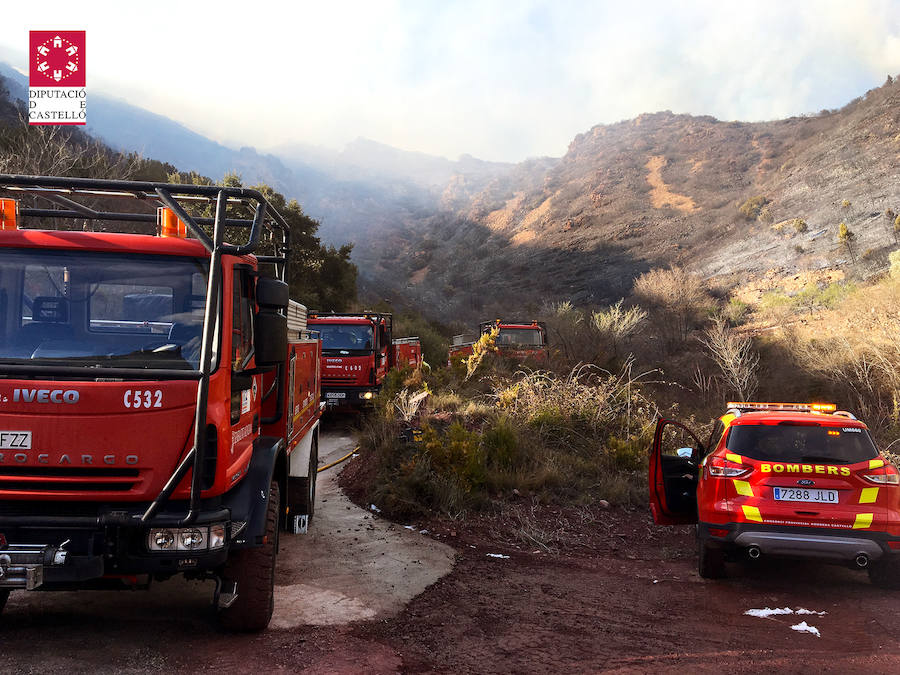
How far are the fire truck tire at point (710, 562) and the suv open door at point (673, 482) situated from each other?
80 cm

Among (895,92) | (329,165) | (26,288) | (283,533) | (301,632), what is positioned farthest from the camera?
(329,165)

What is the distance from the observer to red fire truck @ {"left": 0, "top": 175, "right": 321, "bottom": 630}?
12.3 feet

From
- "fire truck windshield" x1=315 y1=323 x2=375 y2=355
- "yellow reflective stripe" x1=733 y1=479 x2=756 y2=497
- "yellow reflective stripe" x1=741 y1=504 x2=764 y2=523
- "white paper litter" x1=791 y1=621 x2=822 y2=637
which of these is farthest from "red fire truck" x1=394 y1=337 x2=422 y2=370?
"white paper litter" x1=791 y1=621 x2=822 y2=637

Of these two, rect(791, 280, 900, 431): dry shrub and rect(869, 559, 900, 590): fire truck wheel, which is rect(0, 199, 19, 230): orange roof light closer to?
rect(869, 559, 900, 590): fire truck wheel

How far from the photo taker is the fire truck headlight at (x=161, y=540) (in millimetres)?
3828

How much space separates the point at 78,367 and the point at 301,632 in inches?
88.9

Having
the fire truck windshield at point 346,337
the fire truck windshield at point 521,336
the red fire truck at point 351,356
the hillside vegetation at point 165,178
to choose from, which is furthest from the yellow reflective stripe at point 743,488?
the hillside vegetation at point 165,178

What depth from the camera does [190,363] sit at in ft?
13.3

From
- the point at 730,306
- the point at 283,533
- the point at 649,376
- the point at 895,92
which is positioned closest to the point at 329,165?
the point at 895,92

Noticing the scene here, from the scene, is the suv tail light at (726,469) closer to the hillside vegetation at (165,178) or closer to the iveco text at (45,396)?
the iveco text at (45,396)

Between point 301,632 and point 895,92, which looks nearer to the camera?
point 301,632

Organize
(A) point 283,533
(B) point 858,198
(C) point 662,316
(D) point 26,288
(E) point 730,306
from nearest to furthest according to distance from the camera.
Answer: (D) point 26,288 → (A) point 283,533 → (C) point 662,316 → (E) point 730,306 → (B) point 858,198

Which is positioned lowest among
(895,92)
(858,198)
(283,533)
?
(283,533)

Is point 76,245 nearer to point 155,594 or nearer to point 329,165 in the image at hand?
point 155,594
